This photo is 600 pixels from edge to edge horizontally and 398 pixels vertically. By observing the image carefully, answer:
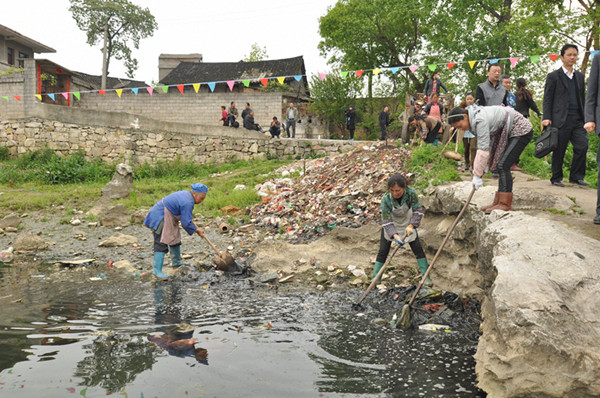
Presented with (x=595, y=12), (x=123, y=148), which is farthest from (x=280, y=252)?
(x=595, y=12)

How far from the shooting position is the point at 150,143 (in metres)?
17.8

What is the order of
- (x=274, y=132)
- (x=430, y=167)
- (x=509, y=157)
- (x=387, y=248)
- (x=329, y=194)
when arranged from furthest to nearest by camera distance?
(x=274, y=132) < (x=329, y=194) < (x=430, y=167) < (x=387, y=248) < (x=509, y=157)

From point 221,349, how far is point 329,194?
22.5 ft

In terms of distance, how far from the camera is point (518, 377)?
10.1ft

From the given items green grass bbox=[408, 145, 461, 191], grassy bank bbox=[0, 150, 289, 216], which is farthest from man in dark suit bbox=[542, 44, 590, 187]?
grassy bank bbox=[0, 150, 289, 216]

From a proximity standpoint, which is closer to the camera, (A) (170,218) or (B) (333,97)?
(A) (170,218)

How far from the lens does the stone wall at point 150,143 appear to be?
56.0 ft

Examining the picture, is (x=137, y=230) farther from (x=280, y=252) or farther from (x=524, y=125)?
(x=524, y=125)

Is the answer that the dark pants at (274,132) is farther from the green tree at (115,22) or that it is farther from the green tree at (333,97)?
the green tree at (115,22)

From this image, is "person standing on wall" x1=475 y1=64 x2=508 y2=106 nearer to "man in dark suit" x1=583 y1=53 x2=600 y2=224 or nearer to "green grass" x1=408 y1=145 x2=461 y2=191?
"green grass" x1=408 y1=145 x2=461 y2=191

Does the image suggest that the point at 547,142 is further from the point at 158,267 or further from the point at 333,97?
the point at 333,97

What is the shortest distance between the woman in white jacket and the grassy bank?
24.6 ft

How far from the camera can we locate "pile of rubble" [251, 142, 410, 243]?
940 centimetres

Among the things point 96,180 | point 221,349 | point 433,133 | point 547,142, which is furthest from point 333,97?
point 221,349
